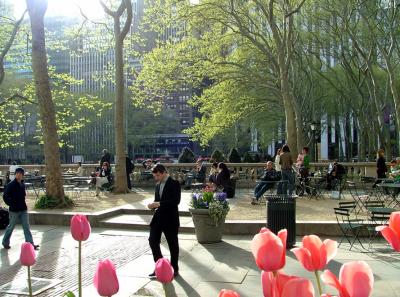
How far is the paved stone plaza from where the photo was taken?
690 cm

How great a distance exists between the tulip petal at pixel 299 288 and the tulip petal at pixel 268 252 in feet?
0.63

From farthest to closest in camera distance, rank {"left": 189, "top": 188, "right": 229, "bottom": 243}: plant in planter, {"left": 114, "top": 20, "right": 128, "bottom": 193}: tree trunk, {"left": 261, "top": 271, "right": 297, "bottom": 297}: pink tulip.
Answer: {"left": 114, "top": 20, "right": 128, "bottom": 193}: tree trunk, {"left": 189, "top": 188, "right": 229, "bottom": 243}: plant in planter, {"left": 261, "top": 271, "right": 297, "bottom": 297}: pink tulip

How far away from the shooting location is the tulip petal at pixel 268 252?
4.89ft

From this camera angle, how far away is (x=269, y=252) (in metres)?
1.52

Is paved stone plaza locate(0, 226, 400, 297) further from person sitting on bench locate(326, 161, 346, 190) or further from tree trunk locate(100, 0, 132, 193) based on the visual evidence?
person sitting on bench locate(326, 161, 346, 190)

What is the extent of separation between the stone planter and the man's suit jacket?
2730 mm

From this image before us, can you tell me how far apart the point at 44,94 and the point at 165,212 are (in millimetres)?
9700

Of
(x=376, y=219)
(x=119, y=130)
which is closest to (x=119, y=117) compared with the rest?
(x=119, y=130)

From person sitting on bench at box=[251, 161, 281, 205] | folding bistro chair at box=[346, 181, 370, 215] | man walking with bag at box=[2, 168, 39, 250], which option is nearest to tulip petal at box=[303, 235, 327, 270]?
man walking with bag at box=[2, 168, 39, 250]

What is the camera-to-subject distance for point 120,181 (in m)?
20.1

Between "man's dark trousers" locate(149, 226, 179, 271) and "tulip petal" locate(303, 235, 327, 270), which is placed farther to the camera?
"man's dark trousers" locate(149, 226, 179, 271)

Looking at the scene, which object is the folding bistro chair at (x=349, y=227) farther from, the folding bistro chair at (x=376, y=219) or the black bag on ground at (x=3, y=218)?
the black bag on ground at (x=3, y=218)

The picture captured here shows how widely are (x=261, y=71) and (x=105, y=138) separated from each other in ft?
179

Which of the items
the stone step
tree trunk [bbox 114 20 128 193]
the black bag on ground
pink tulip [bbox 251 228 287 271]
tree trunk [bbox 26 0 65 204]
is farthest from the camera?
tree trunk [bbox 114 20 128 193]
